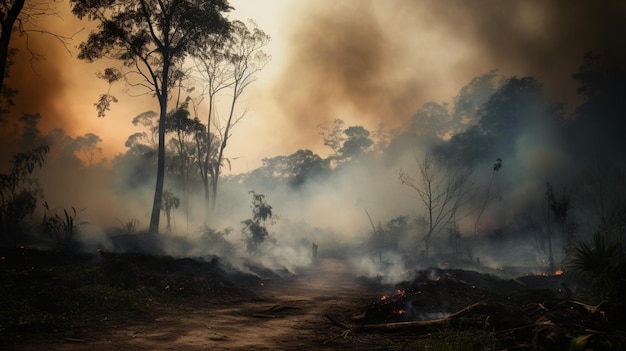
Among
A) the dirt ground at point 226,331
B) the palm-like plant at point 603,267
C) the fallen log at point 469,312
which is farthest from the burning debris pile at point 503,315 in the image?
the dirt ground at point 226,331

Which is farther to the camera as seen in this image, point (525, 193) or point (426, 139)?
point (426, 139)

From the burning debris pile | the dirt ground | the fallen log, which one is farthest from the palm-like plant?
the dirt ground

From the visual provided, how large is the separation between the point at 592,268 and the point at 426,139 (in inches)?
2156

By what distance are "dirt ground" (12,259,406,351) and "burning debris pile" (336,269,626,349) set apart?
1.19m

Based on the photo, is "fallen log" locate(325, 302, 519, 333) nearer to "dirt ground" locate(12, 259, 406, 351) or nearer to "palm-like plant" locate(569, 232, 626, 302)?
"dirt ground" locate(12, 259, 406, 351)

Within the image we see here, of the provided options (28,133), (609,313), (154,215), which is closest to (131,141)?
(28,133)

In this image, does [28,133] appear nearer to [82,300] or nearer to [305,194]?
[305,194]

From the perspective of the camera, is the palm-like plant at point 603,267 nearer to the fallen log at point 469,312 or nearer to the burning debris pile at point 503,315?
the burning debris pile at point 503,315

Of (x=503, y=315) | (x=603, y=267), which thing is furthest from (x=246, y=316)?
(x=603, y=267)

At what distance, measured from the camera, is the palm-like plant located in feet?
26.6

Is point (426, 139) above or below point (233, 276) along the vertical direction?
above

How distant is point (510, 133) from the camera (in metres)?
46.2

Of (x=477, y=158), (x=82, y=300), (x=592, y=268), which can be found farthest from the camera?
(x=477, y=158)

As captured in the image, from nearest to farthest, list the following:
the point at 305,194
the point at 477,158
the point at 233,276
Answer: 1. the point at 233,276
2. the point at 477,158
3. the point at 305,194
